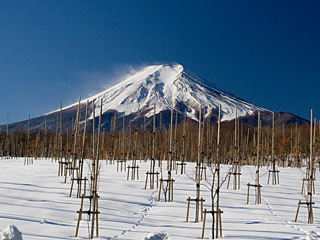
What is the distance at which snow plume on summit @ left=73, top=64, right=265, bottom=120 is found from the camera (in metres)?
94.1

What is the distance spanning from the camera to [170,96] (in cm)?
10444

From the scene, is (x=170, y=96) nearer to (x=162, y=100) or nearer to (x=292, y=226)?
(x=162, y=100)

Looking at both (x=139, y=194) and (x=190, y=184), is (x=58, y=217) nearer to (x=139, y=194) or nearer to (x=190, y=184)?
(x=139, y=194)

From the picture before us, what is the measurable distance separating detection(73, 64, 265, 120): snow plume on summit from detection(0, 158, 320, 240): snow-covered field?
7510 cm

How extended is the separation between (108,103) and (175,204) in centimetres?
9168

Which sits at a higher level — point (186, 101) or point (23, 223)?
point (186, 101)

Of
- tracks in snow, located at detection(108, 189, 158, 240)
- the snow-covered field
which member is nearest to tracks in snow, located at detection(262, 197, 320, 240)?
the snow-covered field

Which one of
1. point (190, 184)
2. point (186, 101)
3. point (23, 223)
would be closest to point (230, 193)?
point (190, 184)

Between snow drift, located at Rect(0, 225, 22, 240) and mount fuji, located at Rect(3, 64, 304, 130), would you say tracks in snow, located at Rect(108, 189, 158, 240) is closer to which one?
snow drift, located at Rect(0, 225, 22, 240)

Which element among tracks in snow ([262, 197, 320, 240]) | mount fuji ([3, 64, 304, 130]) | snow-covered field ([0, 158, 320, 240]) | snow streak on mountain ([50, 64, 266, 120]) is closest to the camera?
tracks in snow ([262, 197, 320, 240])

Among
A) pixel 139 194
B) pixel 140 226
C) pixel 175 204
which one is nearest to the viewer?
pixel 140 226

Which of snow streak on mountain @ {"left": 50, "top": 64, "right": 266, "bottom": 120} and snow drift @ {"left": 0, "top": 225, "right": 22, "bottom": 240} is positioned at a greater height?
snow streak on mountain @ {"left": 50, "top": 64, "right": 266, "bottom": 120}

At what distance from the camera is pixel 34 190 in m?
11.2

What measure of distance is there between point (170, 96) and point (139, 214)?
95893 millimetres
